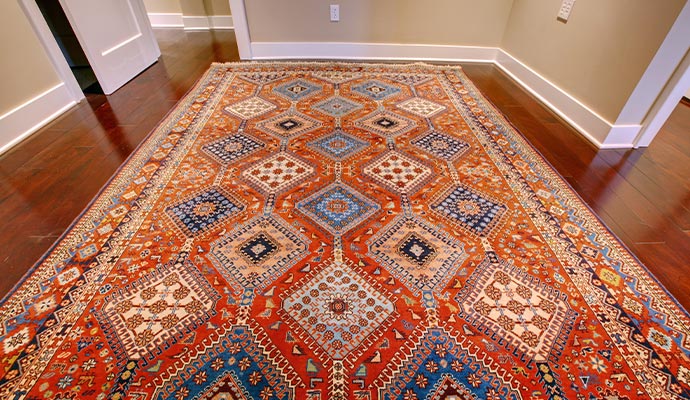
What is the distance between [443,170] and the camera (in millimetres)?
1705

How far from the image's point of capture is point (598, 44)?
1.95m

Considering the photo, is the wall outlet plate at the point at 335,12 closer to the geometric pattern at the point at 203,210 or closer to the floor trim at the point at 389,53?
the floor trim at the point at 389,53

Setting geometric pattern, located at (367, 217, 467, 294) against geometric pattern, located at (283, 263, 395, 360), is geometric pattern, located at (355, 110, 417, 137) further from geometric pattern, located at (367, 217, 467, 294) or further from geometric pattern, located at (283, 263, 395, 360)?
geometric pattern, located at (283, 263, 395, 360)

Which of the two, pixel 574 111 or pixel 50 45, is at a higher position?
pixel 50 45

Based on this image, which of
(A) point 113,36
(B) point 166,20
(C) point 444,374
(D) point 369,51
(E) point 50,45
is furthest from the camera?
(B) point 166,20

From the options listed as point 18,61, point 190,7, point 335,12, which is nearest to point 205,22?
point 190,7

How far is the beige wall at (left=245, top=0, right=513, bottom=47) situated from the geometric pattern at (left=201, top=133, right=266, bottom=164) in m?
1.62

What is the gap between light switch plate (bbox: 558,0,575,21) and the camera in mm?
2160

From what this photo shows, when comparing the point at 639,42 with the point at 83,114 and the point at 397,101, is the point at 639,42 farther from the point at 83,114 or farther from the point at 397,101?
the point at 83,114

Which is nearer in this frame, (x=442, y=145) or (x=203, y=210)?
(x=203, y=210)

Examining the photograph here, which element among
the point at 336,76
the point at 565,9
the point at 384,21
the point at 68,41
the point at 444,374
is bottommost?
the point at 444,374

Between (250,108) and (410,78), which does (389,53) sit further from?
(250,108)

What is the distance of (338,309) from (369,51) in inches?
110

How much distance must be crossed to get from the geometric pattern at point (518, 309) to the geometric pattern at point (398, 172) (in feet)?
1.81
